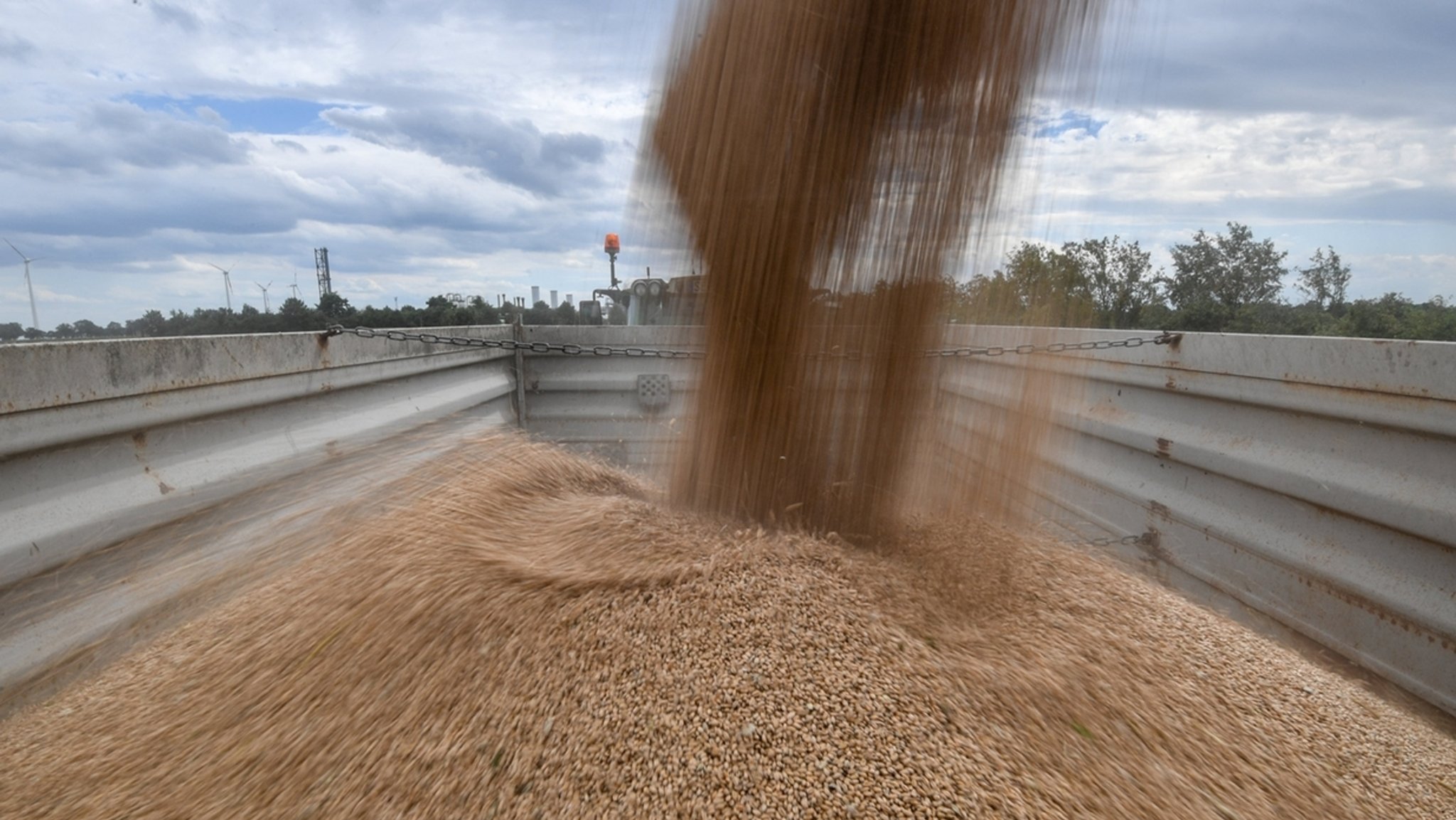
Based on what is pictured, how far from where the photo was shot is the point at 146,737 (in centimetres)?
114

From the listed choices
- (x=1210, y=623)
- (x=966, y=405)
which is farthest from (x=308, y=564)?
(x=1210, y=623)

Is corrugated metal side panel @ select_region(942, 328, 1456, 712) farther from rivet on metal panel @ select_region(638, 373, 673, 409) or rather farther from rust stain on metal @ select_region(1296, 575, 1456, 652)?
rivet on metal panel @ select_region(638, 373, 673, 409)

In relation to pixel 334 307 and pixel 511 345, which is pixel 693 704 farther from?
pixel 511 345

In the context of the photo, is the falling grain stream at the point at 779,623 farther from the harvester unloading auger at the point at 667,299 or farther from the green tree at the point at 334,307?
the green tree at the point at 334,307

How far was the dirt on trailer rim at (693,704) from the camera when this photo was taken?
1.00m

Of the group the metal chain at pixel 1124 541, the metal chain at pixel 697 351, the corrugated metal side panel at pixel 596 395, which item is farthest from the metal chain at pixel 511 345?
the metal chain at pixel 1124 541

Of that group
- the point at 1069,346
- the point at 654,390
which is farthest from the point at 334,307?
the point at 1069,346

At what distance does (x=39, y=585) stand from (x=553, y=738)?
3.49 feet

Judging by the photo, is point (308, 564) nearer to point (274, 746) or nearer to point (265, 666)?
point (265, 666)

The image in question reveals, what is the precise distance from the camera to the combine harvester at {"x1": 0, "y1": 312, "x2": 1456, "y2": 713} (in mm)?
1411

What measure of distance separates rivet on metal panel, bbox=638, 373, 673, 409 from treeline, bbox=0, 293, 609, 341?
0.42 m

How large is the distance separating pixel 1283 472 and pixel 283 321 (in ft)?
9.70

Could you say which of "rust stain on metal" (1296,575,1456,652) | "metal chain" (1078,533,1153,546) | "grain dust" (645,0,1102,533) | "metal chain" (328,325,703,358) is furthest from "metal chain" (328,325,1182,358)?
"rust stain on metal" (1296,575,1456,652)

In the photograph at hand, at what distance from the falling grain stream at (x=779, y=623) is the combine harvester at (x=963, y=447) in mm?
177
